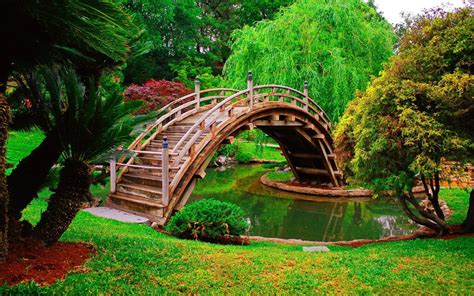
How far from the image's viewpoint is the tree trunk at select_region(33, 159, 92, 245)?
400 cm

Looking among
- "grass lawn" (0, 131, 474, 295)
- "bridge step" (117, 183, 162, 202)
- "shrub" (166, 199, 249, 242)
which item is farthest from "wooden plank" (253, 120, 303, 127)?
"grass lawn" (0, 131, 474, 295)

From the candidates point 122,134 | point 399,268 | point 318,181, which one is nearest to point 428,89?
point 399,268

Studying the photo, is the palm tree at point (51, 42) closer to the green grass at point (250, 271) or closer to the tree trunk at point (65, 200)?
the tree trunk at point (65, 200)

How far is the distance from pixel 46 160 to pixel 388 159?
5186 millimetres

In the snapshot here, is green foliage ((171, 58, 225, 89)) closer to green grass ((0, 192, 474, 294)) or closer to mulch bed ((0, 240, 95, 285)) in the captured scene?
green grass ((0, 192, 474, 294))

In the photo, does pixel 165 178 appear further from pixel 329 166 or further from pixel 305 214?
pixel 329 166

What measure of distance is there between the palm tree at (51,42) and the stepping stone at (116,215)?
426 centimetres

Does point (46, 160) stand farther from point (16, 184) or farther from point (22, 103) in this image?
point (22, 103)

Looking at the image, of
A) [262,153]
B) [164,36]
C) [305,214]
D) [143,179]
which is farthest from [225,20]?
[143,179]

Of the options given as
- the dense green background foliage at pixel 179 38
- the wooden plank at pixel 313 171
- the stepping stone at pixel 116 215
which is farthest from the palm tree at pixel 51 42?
the dense green background foliage at pixel 179 38

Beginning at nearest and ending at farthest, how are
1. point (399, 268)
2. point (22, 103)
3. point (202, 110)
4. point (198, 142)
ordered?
point (22, 103) < point (399, 268) < point (198, 142) < point (202, 110)

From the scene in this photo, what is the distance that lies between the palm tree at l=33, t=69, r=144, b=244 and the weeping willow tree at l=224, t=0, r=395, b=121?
11735mm

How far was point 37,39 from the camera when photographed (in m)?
3.50

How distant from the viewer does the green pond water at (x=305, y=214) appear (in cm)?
1035
